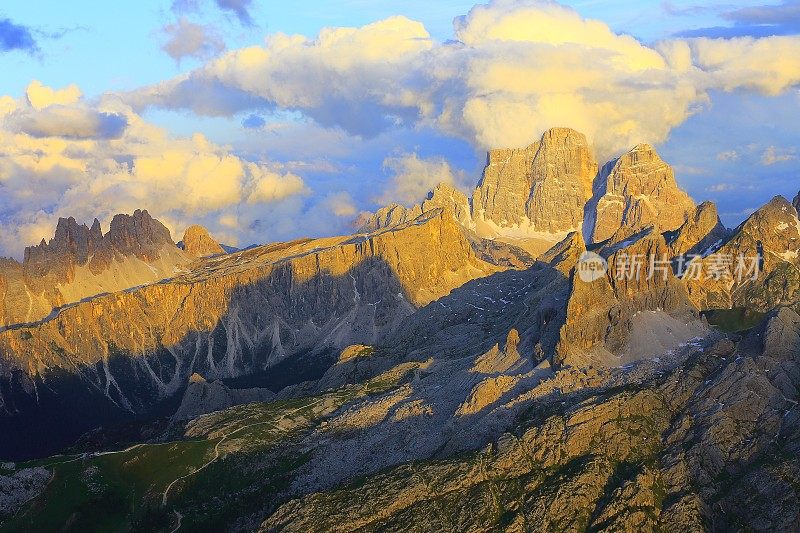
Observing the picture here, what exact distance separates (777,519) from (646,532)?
25.6m

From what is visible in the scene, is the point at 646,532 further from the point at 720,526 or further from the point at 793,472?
the point at 793,472

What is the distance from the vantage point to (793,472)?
7864 inches

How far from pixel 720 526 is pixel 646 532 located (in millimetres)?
15541

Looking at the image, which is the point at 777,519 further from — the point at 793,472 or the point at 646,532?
the point at 646,532

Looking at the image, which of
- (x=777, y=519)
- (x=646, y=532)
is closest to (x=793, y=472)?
(x=777, y=519)

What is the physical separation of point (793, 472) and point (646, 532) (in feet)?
108

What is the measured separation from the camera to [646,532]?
198875 mm

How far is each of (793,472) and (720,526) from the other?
18.7 metres

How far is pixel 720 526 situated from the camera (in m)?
200

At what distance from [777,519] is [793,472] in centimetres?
1268

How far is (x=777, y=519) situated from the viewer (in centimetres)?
19188

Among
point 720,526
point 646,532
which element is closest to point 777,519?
point 720,526

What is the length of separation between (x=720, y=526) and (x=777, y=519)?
12.2 m
